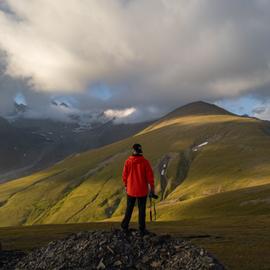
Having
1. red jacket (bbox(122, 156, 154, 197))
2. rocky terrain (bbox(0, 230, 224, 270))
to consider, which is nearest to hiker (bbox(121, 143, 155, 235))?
red jacket (bbox(122, 156, 154, 197))

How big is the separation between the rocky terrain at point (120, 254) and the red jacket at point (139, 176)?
2.76 metres

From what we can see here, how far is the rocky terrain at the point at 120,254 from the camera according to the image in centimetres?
2770

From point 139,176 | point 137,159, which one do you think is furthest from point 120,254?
point 137,159

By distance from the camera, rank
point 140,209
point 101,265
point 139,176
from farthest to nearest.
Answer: point 140,209 < point 139,176 < point 101,265

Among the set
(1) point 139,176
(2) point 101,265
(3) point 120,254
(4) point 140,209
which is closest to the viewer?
(2) point 101,265

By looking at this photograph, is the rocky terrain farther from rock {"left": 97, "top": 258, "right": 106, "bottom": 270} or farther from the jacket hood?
the jacket hood

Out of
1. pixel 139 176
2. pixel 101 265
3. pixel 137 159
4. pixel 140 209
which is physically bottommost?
pixel 101 265

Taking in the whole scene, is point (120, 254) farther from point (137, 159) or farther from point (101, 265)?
point (137, 159)

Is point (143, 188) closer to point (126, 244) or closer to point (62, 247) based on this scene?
point (126, 244)

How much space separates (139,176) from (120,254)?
194 inches

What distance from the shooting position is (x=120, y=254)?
29078 mm

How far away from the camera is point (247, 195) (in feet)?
561

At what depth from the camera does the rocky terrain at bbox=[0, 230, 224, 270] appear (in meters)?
27.7

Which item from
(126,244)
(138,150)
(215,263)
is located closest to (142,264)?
(126,244)
